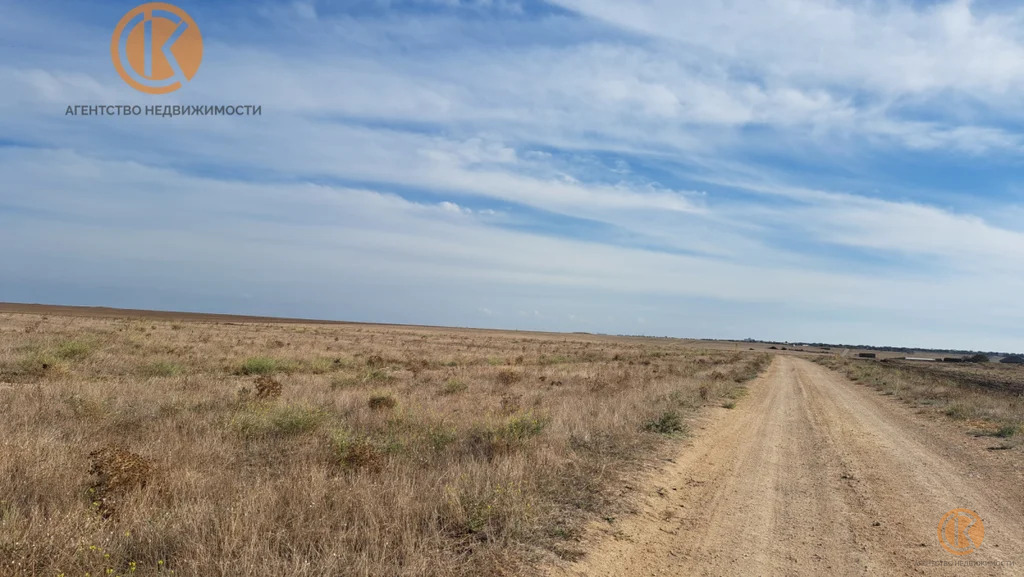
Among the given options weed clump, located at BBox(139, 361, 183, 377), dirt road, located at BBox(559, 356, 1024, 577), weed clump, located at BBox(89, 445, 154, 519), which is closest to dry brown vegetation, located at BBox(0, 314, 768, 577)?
weed clump, located at BBox(89, 445, 154, 519)

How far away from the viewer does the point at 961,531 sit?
6875 mm

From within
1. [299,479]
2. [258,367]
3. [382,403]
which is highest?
A: [299,479]

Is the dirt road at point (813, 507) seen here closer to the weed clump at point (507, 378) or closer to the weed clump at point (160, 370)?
the weed clump at point (507, 378)

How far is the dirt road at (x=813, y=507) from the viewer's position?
566 centimetres

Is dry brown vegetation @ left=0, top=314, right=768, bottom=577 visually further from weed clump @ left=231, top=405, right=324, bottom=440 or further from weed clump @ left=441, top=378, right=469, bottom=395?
weed clump @ left=441, top=378, right=469, bottom=395

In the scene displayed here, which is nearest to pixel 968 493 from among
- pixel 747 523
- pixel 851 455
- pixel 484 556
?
pixel 851 455

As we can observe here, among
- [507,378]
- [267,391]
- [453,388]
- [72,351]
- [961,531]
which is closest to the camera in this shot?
[961,531]

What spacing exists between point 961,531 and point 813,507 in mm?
1581

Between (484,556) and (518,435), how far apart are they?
4.99 meters

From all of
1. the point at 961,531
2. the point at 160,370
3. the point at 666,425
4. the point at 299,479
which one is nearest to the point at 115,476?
the point at 299,479

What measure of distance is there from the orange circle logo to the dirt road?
3.5 inches

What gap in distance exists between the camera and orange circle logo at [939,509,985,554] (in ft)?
20.7

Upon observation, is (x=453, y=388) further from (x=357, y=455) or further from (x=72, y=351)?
(x=72, y=351)

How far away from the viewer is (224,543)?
4820mm
